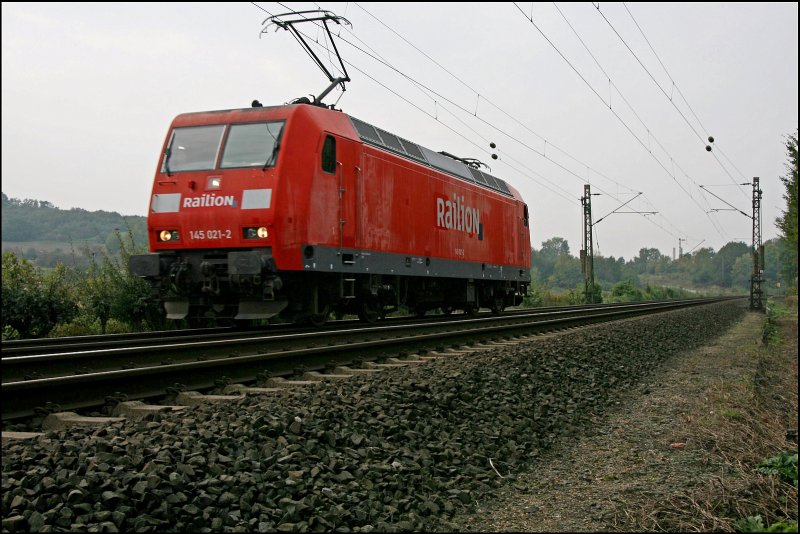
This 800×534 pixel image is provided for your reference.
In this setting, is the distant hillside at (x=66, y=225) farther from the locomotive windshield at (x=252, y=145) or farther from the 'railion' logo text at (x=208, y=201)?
the locomotive windshield at (x=252, y=145)

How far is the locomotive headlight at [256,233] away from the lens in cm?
1057

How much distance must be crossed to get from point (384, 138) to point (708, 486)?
1029 centimetres

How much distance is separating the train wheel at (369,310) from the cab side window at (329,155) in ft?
10.8

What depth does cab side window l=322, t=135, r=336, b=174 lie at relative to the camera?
11492 mm

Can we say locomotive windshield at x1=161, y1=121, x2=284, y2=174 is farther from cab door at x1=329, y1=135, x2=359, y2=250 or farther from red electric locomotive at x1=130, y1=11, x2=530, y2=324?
cab door at x1=329, y1=135, x2=359, y2=250

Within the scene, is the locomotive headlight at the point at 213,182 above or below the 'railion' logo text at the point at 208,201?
above

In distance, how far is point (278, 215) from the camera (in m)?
10.5

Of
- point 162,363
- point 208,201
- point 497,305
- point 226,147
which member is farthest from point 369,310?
point 497,305

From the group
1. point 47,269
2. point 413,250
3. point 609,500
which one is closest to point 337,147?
point 413,250

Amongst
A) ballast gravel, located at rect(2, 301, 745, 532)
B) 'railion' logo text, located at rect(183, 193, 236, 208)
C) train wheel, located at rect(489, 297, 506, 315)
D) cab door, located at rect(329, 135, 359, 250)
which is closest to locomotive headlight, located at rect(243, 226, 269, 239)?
'railion' logo text, located at rect(183, 193, 236, 208)

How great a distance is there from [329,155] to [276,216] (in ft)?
5.62

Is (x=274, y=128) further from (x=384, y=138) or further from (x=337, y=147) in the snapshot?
(x=384, y=138)

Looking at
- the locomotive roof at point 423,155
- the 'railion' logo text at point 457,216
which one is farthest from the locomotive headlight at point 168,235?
the 'railion' logo text at point 457,216

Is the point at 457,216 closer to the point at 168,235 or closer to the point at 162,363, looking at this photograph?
the point at 168,235
